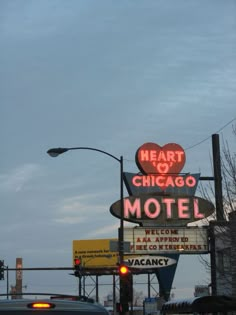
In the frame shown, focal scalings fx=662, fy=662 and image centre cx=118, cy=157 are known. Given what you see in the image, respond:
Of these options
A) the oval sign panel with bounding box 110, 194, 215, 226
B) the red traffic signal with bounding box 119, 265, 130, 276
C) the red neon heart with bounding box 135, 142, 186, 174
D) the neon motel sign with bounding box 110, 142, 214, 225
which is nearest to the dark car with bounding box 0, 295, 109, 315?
the red traffic signal with bounding box 119, 265, 130, 276

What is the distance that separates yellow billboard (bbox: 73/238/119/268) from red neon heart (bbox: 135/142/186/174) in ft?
186

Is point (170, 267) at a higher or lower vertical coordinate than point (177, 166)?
lower

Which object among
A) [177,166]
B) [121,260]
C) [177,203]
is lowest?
[121,260]

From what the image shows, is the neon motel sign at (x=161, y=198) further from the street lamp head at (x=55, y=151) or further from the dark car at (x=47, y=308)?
the dark car at (x=47, y=308)

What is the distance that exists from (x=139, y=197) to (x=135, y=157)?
306cm

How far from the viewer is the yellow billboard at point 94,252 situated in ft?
324

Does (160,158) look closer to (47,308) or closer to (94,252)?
(47,308)

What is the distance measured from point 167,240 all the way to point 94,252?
62.3 metres

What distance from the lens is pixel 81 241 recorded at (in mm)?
101438

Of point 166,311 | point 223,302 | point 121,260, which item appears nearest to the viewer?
point 223,302

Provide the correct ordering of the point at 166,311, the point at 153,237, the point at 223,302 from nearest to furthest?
1. the point at 223,302
2. the point at 166,311
3. the point at 153,237

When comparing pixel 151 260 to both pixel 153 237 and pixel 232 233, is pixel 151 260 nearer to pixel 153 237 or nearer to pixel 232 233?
pixel 153 237

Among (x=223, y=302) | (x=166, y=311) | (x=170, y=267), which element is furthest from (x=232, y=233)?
(x=170, y=267)

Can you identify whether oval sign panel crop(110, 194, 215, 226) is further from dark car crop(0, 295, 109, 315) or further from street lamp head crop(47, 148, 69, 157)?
dark car crop(0, 295, 109, 315)
